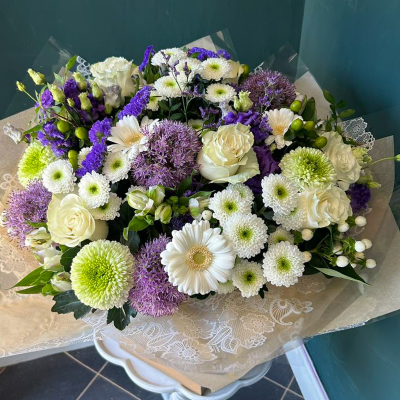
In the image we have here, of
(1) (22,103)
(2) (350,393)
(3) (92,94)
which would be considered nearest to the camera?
(3) (92,94)

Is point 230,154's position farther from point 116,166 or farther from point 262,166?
point 116,166

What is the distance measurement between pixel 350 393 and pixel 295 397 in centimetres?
41

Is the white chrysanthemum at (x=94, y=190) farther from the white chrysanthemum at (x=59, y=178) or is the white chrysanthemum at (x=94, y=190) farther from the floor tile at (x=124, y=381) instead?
the floor tile at (x=124, y=381)

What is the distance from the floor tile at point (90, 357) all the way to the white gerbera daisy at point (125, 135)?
1264 millimetres

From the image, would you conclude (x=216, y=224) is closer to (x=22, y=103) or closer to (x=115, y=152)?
(x=115, y=152)

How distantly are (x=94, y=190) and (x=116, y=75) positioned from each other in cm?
27

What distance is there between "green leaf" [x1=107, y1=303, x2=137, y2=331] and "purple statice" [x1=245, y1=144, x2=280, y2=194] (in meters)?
0.28

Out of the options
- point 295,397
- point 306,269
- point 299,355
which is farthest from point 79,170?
point 295,397

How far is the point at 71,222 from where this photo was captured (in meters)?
0.60

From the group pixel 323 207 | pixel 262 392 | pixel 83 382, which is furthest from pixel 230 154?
pixel 83 382

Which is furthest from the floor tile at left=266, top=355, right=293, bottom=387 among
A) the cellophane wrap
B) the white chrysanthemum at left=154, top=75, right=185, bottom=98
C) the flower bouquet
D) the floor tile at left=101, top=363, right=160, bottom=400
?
the white chrysanthemum at left=154, top=75, right=185, bottom=98

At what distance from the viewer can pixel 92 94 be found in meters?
0.75

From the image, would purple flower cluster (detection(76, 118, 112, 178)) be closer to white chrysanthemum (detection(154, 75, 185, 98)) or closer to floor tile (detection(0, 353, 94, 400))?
white chrysanthemum (detection(154, 75, 185, 98))

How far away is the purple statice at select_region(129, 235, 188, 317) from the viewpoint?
23.1 inches
